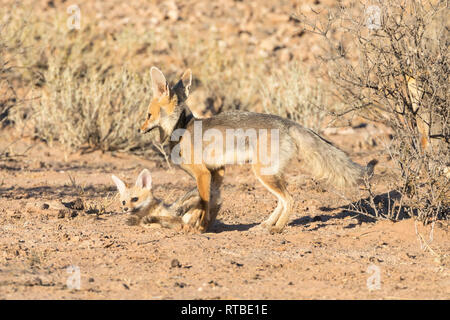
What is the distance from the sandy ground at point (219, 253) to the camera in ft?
15.3

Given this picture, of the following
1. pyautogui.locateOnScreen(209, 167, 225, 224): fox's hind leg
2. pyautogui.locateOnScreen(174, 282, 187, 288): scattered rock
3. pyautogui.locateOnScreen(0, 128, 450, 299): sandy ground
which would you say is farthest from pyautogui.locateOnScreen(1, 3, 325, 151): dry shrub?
pyautogui.locateOnScreen(174, 282, 187, 288): scattered rock

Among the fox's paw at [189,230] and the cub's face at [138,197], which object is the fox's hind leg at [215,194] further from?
the cub's face at [138,197]

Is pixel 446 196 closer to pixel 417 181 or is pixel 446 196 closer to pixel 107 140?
pixel 417 181

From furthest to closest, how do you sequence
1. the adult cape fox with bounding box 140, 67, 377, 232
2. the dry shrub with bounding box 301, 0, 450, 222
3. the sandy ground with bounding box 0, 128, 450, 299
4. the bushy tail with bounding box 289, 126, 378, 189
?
the bushy tail with bounding box 289, 126, 378, 189 → the adult cape fox with bounding box 140, 67, 377, 232 → the dry shrub with bounding box 301, 0, 450, 222 → the sandy ground with bounding box 0, 128, 450, 299

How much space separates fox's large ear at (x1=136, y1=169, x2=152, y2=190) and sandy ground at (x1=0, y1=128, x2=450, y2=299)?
1.42 feet

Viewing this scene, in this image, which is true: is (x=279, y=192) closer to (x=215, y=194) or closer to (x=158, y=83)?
(x=215, y=194)

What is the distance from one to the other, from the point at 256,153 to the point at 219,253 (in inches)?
51.2

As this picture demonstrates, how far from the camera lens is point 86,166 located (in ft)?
34.1

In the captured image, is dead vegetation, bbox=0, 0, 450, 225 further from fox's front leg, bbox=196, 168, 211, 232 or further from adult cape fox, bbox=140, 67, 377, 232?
fox's front leg, bbox=196, 168, 211, 232

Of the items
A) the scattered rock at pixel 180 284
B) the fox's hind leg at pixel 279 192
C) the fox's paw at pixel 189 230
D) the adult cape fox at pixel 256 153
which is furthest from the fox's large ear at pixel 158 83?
the scattered rock at pixel 180 284

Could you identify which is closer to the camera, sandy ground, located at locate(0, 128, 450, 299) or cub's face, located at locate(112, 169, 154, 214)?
sandy ground, located at locate(0, 128, 450, 299)

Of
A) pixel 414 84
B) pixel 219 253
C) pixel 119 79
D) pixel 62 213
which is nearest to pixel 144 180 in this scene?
pixel 62 213

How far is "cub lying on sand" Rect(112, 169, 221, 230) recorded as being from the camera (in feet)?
21.0

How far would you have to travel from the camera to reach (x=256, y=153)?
6.51 m
